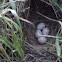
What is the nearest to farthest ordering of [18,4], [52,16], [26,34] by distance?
[18,4] → [26,34] → [52,16]

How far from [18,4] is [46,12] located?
524 millimetres

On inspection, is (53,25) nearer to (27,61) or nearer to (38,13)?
(38,13)

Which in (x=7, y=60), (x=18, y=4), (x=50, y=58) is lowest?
(x=50, y=58)

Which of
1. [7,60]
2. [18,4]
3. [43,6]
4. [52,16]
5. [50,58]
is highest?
[18,4]

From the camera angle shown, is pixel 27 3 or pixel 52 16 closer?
pixel 27 3

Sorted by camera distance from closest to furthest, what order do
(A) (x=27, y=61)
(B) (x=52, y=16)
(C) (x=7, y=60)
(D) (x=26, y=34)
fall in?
(C) (x=7, y=60) < (A) (x=27, y=61) < (D) (x=26, y=34) < (B) (x=52, y=16)

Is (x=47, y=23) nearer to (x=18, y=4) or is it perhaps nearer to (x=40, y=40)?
(x=40, y=40)

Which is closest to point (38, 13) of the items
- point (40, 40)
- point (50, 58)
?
point (40, 40)

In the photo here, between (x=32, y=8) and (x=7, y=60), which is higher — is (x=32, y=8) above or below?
above

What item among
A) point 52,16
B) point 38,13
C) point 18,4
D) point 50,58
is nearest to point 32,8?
point 38,13

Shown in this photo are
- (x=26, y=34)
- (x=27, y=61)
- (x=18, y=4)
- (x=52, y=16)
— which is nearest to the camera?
(x=27, y=61)

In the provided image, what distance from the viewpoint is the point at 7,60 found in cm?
135

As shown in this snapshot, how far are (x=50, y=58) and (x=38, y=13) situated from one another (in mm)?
762

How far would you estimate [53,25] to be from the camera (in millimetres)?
2049
